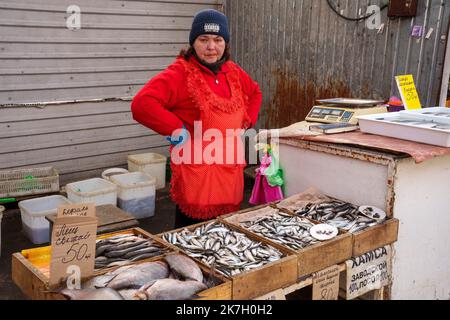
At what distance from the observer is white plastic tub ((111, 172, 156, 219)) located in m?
6.44

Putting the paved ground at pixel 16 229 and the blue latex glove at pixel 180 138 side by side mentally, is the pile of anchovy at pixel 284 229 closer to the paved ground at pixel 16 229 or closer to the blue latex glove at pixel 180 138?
the blue latex glove at pixel 180 138

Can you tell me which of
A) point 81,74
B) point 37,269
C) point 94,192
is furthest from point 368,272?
point 81,74

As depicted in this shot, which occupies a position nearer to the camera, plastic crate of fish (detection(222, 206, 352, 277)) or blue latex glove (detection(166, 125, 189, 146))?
plastic crate of fish (detection(222, 206, 352, 277))

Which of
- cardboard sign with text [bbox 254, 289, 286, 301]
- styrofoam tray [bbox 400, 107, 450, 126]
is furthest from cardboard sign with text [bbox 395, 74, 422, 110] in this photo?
cardboard sign with text [bbox 254, 289, 286, 301]

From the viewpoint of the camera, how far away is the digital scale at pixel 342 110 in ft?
13.7

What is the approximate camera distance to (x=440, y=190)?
3521mm

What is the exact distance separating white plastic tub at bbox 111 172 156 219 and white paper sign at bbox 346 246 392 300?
13.4 ft

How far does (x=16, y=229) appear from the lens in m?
6.08

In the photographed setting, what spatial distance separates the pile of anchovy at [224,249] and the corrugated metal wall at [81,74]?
4.79 metres

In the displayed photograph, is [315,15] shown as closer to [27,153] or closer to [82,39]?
[82,39]

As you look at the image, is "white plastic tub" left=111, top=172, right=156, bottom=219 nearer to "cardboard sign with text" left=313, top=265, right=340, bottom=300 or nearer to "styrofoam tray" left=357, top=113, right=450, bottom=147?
"styrofoam tray" left=357, top=113, right=450, bottom=147

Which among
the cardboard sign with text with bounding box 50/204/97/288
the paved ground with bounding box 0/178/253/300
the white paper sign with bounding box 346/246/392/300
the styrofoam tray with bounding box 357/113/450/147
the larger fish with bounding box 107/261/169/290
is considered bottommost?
the paved ground with bounding box 0/178/253/300

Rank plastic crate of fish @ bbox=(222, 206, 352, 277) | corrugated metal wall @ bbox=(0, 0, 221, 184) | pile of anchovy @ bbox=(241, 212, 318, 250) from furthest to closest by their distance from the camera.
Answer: corrugated metal wall @ bbox=(0, 0, 221, 184)
pile of anchovy @ bbox=(241, 212, 318, 250)
plastic crate of fish @ bbox=(222, 206, 352, 277)
